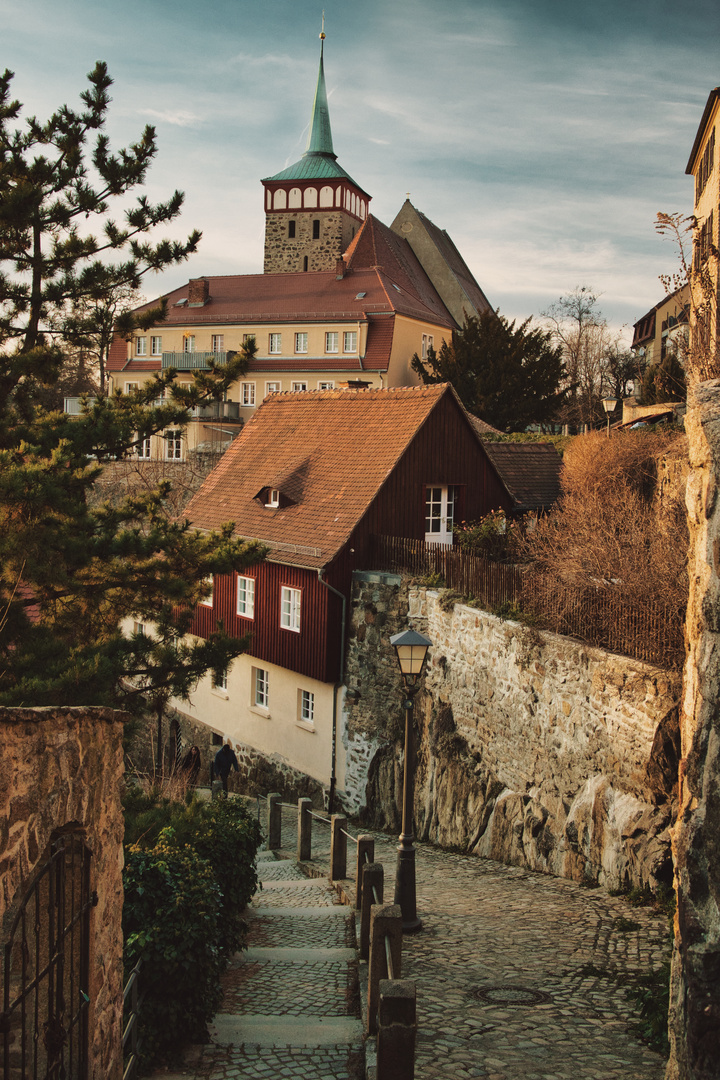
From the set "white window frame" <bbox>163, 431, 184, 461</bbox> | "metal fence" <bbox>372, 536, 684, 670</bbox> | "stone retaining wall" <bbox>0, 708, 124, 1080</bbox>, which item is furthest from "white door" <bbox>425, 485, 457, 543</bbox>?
"white window frame" <bbox>163, 431, 184, 461</bbox>

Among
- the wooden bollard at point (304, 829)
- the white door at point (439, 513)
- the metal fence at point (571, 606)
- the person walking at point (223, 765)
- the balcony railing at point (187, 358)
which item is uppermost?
the balcony railing at point (187, 358)

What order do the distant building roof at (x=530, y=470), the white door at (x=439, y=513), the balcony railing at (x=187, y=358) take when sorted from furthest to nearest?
the balcony railing at (x=187, y=358) < the distant building roof at (x=530, y=470) < the white door at (x=439, y=513)

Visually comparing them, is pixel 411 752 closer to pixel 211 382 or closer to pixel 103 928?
pixel 103 928

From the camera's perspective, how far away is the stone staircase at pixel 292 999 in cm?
585

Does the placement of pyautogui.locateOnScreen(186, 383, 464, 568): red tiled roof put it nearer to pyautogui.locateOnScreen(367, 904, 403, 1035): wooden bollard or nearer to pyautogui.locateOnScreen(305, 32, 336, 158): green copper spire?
pyautogui.locateOnScreen(367, 904, 403, 1035): wooden bollard

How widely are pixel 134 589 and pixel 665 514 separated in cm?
782

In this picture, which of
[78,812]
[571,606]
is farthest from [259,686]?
[78,812]

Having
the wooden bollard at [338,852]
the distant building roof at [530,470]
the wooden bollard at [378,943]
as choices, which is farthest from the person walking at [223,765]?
the wooden bollard at [378,943]

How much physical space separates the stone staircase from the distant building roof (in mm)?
14242

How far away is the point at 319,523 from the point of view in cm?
1864

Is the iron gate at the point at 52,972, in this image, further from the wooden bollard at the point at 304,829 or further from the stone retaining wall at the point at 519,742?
the wooden bollard at the point at 304,829

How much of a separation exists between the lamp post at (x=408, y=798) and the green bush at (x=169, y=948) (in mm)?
2554

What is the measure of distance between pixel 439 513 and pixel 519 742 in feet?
27.9

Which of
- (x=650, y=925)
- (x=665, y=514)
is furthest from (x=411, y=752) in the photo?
(x=665, y=514)
